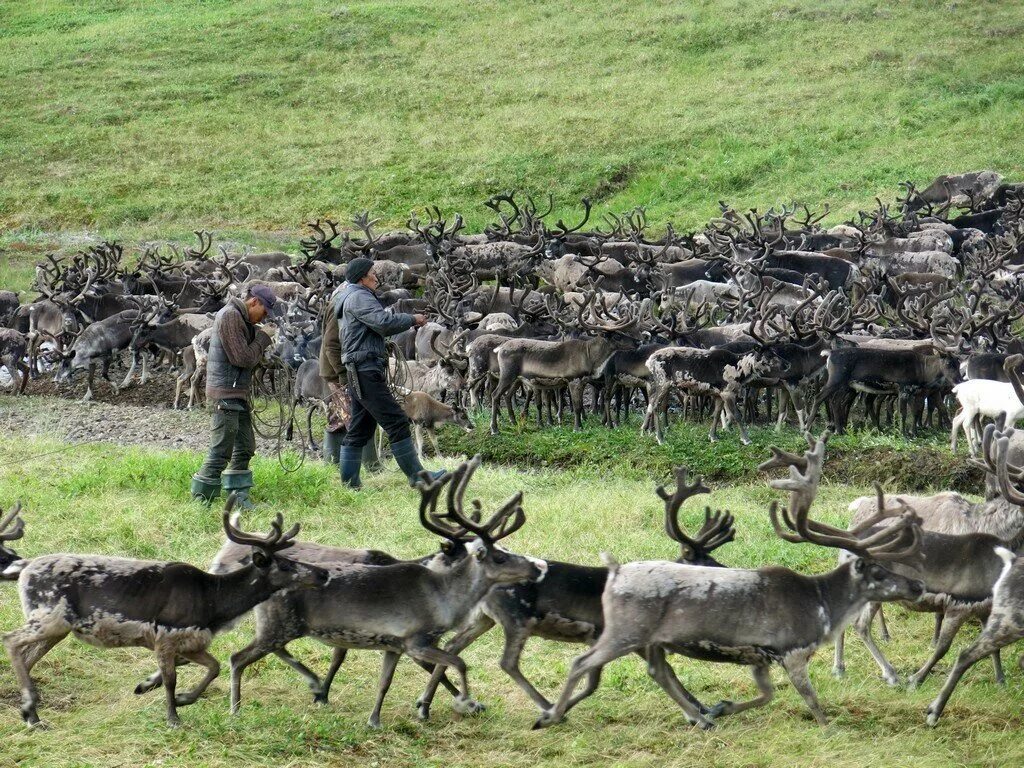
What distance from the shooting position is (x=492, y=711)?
6.52 meters

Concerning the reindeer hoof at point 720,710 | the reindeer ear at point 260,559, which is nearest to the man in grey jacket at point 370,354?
the reindeer ear at point 260,559

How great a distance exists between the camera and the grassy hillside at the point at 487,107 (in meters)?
30.2

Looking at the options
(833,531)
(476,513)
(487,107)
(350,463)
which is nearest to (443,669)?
(476,513)

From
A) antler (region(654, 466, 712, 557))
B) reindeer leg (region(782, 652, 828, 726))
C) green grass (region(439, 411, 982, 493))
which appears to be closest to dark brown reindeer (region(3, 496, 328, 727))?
antler (region(654, 466, 712, 557))

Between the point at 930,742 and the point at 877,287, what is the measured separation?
43.2 ft

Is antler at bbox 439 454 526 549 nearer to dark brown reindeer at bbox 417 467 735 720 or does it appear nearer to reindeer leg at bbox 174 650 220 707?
dark brown reindeer at bbox 417 467 735 720

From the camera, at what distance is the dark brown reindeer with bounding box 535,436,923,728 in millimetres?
6176

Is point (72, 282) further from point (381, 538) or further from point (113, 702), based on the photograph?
point (113, 702)

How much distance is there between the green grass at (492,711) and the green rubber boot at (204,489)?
1.58ft

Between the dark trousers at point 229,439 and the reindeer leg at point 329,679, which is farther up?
the dark trousers at point 229,439

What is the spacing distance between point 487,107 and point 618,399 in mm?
23734

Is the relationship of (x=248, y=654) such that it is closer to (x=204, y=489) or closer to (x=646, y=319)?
(x=204, y=489)

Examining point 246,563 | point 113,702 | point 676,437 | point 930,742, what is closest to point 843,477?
point 676,437

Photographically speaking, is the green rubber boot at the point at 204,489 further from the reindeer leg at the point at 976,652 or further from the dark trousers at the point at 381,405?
the reindeer leg at the point at 976,652
